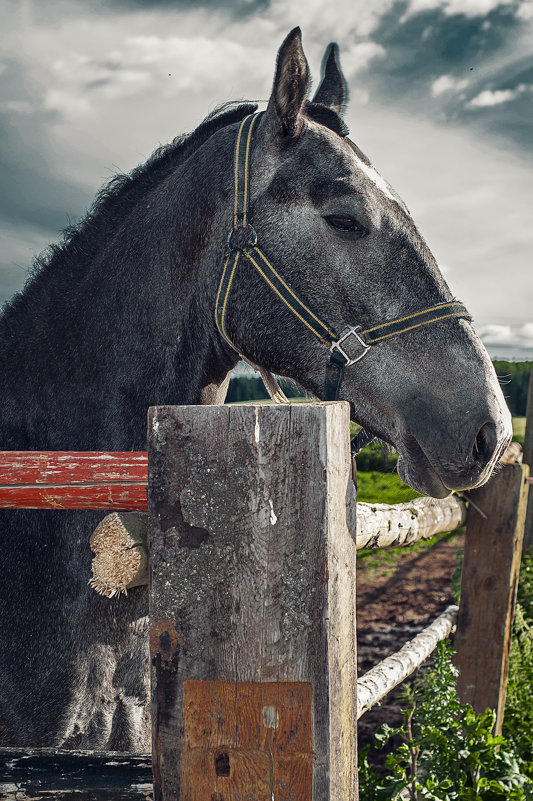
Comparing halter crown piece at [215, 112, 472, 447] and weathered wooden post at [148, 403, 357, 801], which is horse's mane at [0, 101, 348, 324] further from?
weathered wooden post at [148, 403, 357, 801]

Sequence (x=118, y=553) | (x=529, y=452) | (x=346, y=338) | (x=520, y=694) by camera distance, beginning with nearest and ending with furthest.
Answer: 1. (x=118, y=553)
2. (x=346, y=338)
3. (x=520, y=694)
4. (x=529, y=452)

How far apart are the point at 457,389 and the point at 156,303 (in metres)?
1.24

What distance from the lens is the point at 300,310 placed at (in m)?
2.16

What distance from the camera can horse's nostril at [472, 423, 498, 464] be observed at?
1909mm

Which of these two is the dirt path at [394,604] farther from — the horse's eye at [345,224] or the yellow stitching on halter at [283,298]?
the horse's eye at [345,224]

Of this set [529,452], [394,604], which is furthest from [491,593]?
[394,604]

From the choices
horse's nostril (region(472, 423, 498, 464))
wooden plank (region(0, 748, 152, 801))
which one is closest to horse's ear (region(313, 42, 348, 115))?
horse's nostril (region(472, 423, 498, 464))

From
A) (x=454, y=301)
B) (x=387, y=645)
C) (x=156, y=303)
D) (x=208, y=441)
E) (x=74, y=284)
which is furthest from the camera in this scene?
(x=387, y=645)

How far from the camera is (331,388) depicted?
215 cm

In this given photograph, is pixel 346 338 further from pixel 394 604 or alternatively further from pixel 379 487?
pixel 379 487

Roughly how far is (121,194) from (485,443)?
6.69ft

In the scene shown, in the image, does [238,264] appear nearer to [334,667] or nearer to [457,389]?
[457,389]

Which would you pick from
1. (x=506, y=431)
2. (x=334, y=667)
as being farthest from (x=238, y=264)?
(x=334, y=667)

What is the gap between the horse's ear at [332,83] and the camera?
301 centimetres
